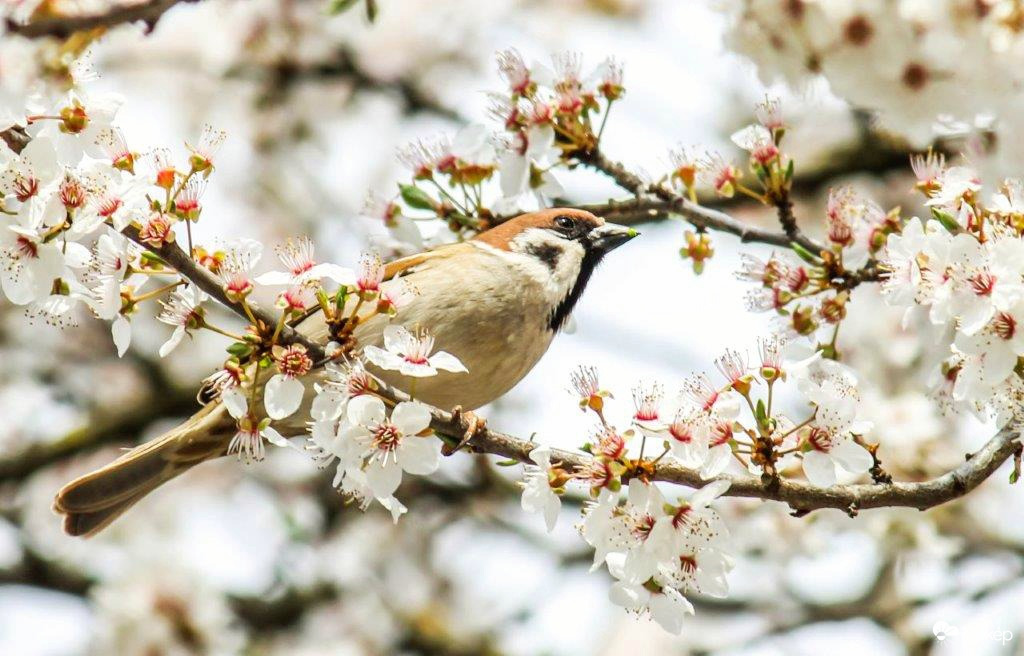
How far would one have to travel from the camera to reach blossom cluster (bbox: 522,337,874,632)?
2.46 m

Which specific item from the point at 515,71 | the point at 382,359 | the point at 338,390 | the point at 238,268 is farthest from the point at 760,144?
the point at 238,268

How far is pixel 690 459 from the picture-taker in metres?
2.45

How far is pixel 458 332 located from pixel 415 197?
53cm

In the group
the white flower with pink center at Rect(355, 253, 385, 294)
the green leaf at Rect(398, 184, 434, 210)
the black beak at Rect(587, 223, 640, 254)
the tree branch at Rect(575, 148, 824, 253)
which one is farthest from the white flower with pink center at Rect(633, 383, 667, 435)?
the black beak at Rect(587, 223, 640, 254)

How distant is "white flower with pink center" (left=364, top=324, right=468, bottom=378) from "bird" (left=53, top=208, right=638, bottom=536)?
869 mm

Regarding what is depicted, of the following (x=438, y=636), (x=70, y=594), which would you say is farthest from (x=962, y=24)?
(x=70, y=594)

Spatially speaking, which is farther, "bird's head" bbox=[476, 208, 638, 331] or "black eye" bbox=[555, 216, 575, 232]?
"black eye" bbox=[555, 216, 575, 232]

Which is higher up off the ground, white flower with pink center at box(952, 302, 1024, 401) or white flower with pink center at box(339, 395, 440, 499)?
white flower with pink center at box(952, 302, 1024, 401)

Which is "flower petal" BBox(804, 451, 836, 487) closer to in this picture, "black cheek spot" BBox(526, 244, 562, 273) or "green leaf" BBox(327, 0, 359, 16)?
"green leaf" BBox(327, 0, 359, 16)

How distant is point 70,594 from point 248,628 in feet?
2.70

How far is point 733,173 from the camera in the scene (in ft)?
10.4

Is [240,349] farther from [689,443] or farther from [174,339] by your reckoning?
[689,443]

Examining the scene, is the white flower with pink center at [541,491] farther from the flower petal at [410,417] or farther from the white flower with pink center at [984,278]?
the white flower with pink center at [984,278]

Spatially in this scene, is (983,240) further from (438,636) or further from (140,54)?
(140,54)
